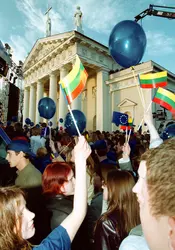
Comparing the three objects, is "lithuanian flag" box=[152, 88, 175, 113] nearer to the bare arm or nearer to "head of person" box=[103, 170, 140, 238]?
"head of person" box=[103, 170, 140, 238]

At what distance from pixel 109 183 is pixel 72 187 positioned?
45 centimetres

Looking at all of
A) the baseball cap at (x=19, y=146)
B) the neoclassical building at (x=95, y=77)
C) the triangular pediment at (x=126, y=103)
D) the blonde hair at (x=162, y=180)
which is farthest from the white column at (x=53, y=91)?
the blonde hair at (x=162, y=180)

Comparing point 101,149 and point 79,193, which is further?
point 101,149

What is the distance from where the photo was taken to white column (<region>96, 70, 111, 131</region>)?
2198cm

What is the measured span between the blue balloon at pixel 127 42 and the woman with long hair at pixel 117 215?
264cm

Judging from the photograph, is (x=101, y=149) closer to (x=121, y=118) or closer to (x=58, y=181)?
(x=58, y=181)

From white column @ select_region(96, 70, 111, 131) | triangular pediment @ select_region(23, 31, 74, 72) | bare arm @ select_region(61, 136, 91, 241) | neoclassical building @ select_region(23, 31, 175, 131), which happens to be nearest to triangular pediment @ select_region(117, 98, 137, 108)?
neoclassical building @ select_region(23, 31, 175, 131)

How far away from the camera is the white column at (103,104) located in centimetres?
2198

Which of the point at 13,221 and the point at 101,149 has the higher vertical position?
the point at 101,149

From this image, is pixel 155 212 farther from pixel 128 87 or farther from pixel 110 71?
pixel 110 71

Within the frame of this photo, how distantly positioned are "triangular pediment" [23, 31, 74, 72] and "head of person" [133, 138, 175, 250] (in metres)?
22.7

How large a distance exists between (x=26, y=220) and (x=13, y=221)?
0.11 metres

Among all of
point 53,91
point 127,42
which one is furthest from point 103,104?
point 127,42

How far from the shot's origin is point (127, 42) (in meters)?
3.67
